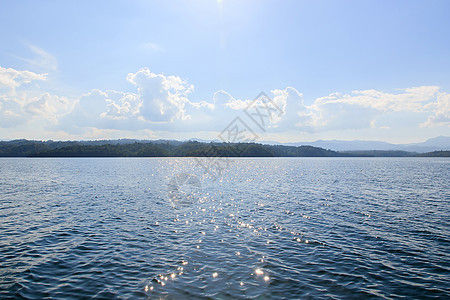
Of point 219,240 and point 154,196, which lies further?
point 154,196

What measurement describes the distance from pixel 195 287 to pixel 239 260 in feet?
18.2

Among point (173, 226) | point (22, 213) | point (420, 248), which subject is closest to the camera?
point (420, 248)

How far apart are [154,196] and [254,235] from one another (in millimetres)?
32488

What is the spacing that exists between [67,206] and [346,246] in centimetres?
4299

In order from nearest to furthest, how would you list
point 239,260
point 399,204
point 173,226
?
point 239,260, point 173,226, point 399,204

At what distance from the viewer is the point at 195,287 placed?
659 inches

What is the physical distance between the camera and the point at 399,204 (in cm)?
4622

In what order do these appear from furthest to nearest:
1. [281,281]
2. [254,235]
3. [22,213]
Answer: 1. [22,213]
2. [254,235]
3. [281,281]

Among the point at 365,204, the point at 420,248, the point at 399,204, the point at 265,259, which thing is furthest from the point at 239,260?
the point at 399,204

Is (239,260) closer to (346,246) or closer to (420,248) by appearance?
(346,246)

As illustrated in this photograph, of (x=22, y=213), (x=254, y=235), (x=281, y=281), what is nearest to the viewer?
(x=281, y=281)

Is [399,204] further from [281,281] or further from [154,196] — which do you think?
[154,196]

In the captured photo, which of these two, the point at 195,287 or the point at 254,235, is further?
the point at 254,235

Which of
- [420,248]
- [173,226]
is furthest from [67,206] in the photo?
[420,248]
